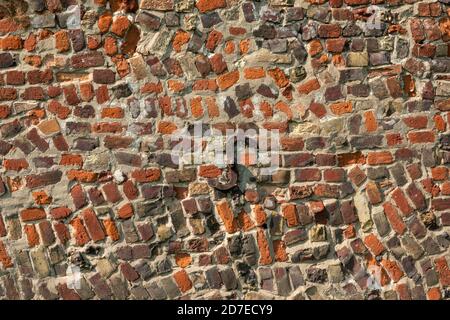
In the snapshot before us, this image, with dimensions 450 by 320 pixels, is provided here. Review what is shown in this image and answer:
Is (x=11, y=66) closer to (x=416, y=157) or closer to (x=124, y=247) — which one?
(x=124, y=247)

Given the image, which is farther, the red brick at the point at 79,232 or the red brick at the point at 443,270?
the red brick at the point at 443,270

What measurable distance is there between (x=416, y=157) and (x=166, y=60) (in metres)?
1.42

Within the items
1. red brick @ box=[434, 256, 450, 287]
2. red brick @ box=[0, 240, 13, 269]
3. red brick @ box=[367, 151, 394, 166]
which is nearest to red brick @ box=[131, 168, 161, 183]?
red brick @ box=[0, 240, 13, 269]

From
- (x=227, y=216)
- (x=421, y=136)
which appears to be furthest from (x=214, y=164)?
(x=421, y=136)

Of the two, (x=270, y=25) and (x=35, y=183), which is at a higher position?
(x=270, y=25)

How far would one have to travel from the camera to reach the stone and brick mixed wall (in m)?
3.76

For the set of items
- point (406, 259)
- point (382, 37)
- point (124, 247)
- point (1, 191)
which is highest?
point (382, 37)

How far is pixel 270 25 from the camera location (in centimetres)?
383

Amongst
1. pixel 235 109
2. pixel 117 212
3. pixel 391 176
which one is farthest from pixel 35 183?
pixel 391 176

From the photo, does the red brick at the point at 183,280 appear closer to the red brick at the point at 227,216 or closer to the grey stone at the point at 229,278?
the grey stone at the point at 229,278

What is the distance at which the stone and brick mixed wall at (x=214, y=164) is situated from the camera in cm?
376

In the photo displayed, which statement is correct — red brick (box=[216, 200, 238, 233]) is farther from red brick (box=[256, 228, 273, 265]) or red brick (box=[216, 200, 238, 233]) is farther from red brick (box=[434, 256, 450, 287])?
red brick (box=[434, 256, 450, 287])

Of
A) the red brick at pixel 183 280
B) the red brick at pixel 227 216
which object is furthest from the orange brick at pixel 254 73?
the red brick at pixel 183 280

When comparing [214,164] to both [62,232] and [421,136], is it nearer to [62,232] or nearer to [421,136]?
[62,232]
